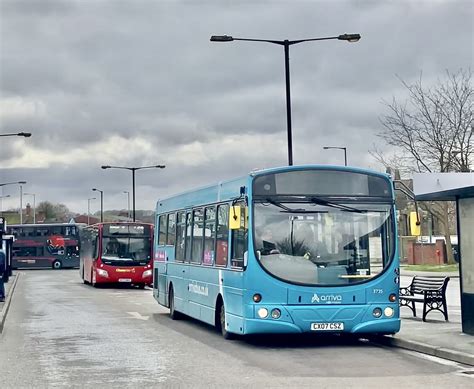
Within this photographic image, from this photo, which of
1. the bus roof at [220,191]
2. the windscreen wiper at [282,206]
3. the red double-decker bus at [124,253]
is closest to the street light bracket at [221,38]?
the bus roof at [220,191]

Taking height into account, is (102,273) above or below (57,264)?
below

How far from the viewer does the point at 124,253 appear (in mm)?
39812

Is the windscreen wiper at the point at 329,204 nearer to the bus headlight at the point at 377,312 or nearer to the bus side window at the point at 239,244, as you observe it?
the bus side window at the point at 239,244

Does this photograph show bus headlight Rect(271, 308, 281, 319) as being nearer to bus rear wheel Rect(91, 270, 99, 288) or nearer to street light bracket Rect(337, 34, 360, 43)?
street light bracket Rect(337, 34, 360, 43)

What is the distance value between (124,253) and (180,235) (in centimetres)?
1968

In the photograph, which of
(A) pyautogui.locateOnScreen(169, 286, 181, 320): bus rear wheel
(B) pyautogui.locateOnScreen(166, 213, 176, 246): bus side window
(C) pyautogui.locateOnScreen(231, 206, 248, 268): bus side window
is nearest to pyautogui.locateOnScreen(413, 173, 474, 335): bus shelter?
(C) pyautogui.locateOnScreen(231, 206, 248, 268): bus side window

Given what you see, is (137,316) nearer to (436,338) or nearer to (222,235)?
(222,235)

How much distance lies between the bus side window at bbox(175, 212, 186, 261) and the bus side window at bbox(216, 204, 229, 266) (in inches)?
126

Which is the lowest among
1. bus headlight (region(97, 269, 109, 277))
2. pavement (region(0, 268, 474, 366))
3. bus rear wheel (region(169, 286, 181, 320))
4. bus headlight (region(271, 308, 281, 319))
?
pavement (region(0, 268, 474, 366))

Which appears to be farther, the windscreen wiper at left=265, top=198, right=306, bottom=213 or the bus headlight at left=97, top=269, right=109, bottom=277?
the bus headlight at left=97, top=269, right=109, bottom=277

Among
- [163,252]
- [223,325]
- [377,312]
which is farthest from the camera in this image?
[163,252]

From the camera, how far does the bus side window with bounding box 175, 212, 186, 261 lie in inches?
794

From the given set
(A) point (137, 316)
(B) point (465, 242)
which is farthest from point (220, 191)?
(A) point (137, 316)

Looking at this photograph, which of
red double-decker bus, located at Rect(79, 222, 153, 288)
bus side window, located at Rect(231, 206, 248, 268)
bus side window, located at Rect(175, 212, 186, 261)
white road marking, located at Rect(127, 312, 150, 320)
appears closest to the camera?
bus side window, located at Rect(231, 206, 248, 268)
